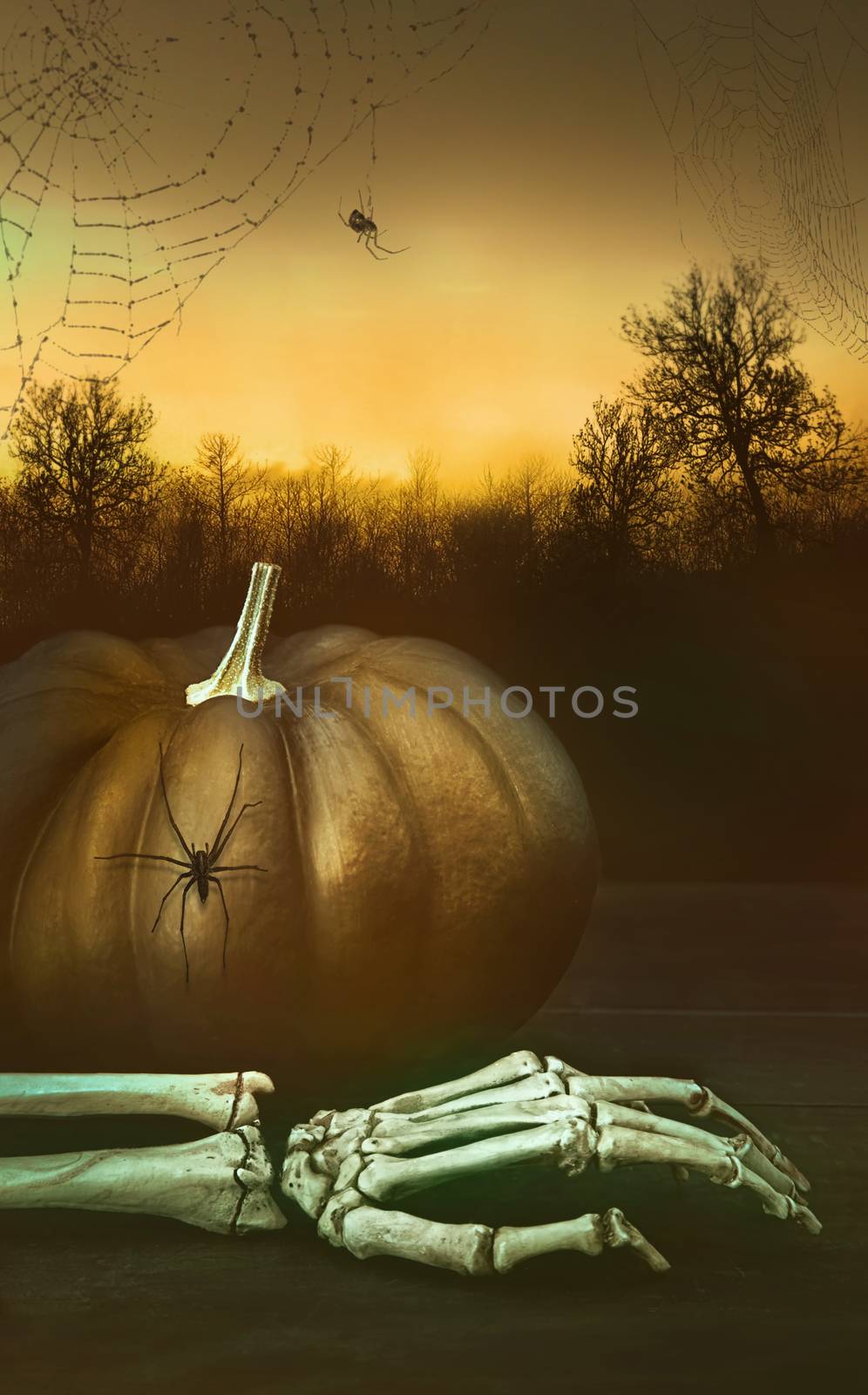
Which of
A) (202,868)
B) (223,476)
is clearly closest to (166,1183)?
(202,868)

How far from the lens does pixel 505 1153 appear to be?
4.78ft

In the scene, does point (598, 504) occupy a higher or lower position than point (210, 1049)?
higher

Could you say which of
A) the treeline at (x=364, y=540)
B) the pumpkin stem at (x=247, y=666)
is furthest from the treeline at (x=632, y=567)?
the pumpkin stem at (x=247, y=666)

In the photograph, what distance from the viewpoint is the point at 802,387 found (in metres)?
3.66

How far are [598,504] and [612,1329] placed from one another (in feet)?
8.41

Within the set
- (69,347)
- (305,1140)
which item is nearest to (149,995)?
(305,1140)

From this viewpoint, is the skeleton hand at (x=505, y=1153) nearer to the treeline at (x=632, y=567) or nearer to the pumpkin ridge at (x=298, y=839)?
the pumpkin ridge at (x=298, y=839)

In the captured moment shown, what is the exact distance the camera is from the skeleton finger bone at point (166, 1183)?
1.48 meters

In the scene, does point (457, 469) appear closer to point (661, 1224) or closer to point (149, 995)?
point (149, 995)

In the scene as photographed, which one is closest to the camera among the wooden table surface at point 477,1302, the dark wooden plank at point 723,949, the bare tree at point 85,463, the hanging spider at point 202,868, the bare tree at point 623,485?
the wooden table surface at point 477,1302

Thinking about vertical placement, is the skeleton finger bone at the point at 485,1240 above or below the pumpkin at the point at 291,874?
below

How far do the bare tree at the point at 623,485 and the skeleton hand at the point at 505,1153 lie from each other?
215 centimetres

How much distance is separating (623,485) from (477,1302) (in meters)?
2.54

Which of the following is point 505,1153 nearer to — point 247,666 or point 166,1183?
point 166,1183
